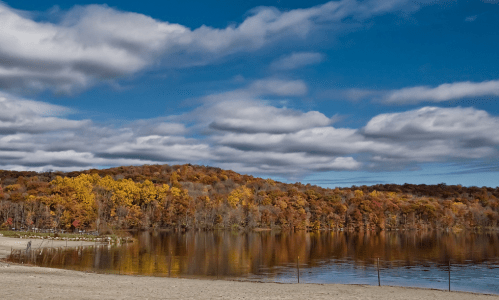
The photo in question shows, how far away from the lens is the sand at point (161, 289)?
2667 centimetres

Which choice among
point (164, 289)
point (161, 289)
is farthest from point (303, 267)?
point (161, 289)

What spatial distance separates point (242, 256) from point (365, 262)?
Result: 18202 millimetres

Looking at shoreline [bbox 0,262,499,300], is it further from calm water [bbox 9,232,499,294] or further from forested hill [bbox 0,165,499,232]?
forested hill [bbox 0,165,499,232]

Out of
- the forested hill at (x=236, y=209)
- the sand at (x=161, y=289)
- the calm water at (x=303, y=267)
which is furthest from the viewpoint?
the forested hill at (x=236, y=209)

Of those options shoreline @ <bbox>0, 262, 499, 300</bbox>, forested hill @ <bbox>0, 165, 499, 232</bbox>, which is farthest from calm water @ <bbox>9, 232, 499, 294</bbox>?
forested hill @ <bbox>0, 165, 499, 232</bbox>

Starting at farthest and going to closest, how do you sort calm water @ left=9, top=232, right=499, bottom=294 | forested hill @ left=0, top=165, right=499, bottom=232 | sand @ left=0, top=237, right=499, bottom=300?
forested hill @ left=0, top=165, right=499, bottom=232 → calm water @ left=9, top=232, right=499, bottom=294 → sand @ left=0, top=237, right=499, bottom=300

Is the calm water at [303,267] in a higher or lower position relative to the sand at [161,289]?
lower

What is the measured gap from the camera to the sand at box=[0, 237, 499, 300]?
2667cm

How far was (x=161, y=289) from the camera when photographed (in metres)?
30.2

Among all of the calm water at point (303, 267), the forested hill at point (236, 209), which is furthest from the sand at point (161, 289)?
the forested hill at point (236, 209)

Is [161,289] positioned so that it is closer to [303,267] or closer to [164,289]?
[164,289]

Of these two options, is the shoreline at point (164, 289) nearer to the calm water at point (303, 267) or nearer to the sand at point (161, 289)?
the sand at point (161, 289)

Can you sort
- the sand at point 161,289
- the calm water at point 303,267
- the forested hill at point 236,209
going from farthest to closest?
1. the forested hill at point 236,209
2. the calm water at point 303,267
3. the sand at point 161,289

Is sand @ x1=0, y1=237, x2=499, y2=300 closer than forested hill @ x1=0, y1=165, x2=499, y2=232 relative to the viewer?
Yes
